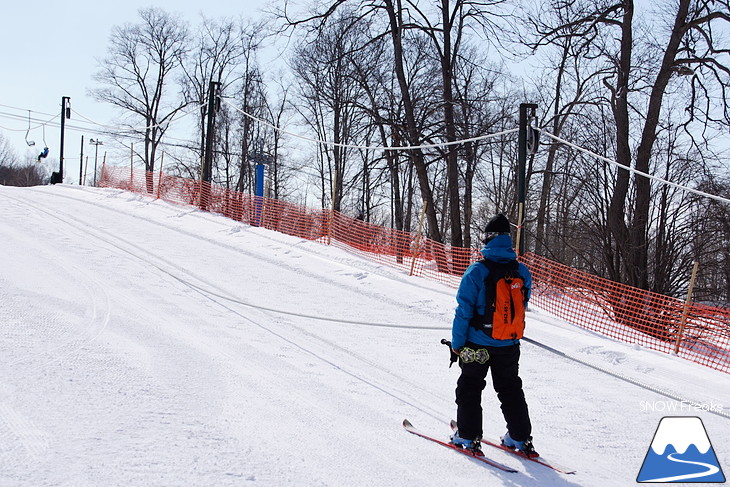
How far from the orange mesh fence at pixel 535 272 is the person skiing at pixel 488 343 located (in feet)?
14.9

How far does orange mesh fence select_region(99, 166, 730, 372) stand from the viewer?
8.71 metres

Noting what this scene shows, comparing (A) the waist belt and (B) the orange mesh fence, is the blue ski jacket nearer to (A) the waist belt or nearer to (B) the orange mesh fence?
(A) the waist belt

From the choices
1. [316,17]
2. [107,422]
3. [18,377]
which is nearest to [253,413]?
[107,422]

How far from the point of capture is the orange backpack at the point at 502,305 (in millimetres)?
4215

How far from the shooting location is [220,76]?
3941 cm

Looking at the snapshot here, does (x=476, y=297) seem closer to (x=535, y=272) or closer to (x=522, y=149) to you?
(x=522, y=149)

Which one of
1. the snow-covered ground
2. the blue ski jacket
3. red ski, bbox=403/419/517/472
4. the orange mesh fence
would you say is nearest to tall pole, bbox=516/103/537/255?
the orange mesh fence

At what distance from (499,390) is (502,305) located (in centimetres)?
65

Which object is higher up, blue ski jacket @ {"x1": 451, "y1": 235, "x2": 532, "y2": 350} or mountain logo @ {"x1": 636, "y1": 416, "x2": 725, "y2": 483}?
blue ski jacket @ {"x1": 451, "y1": 235, "x2": 532, "y2": 350}

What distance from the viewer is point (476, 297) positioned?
4254 mm

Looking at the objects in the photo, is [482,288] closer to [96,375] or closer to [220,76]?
[96,375]

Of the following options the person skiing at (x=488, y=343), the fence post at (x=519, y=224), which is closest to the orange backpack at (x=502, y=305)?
the person skiing at (x=488, y=343)

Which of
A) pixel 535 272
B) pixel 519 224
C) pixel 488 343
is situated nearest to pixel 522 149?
pixel 519 224

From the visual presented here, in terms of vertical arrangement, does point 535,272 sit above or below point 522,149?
below
